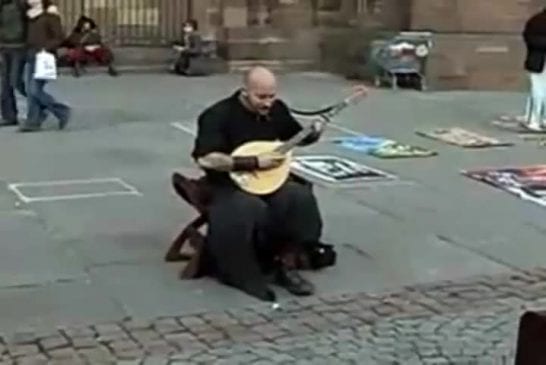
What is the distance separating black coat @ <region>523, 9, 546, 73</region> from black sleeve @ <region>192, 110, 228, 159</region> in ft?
24.6

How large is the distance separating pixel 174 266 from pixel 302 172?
11.7 ft

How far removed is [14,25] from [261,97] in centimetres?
700

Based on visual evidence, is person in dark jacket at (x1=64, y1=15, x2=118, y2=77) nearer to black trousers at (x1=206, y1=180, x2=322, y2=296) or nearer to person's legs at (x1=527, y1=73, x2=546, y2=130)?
person's legs at (x1=527, y1=73, x2=546, y2=130)

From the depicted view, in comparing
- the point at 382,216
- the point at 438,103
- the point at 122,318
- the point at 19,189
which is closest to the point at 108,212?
the point at 19,189

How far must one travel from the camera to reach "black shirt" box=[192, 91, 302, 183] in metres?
7.10

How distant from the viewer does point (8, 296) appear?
695 centimetres

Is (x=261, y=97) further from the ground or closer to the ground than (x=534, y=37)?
further from the ground

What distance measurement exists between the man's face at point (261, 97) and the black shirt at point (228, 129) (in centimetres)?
5

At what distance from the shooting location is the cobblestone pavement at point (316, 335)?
235 inches

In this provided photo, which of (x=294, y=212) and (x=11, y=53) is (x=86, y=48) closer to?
(x=11, y=53)

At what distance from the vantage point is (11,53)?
44.1 feet

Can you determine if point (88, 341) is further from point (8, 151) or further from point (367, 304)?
point (8, 151)

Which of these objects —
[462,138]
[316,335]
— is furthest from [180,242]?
[462,138]

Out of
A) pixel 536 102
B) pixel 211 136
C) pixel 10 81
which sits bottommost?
pixel 536 102
